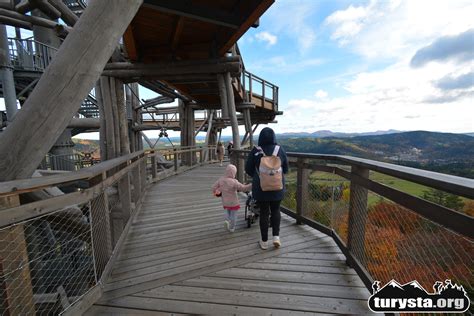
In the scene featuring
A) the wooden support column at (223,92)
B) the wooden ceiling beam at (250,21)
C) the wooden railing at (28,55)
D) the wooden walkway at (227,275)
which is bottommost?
the wooden walkway at (227,275)

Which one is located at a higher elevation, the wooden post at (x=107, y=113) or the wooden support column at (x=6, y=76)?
the wooden support column at (x=6, y=76)

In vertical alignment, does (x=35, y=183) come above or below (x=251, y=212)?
above

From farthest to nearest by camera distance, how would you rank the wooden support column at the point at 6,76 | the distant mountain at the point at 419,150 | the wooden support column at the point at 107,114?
the wooden support column at the point at 6,76
the wooden support column at the point at 107,114
the distant mountain at the point at 419,150

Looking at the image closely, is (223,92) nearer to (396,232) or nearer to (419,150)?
(396,232)

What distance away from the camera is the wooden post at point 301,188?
3.87 meters

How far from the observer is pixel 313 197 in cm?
420

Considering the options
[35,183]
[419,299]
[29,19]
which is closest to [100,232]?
[35,183]

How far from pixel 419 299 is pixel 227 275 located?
70.8 inches

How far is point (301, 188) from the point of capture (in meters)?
3.92

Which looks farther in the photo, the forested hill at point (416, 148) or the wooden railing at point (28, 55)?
the forested hill at point (416, 148)

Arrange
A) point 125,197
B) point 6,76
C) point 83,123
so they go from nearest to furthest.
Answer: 1. point 125,197
2. point 6,76
3. point 83,123

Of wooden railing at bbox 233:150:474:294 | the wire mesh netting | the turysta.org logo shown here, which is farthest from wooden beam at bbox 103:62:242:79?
the turysta.org logo

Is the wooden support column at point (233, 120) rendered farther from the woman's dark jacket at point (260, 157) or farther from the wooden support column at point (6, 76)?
the wooden support column at point (6, 76)

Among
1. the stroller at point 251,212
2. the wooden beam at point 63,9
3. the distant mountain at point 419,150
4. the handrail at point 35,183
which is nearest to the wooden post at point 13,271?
the handrail at point 35,183
